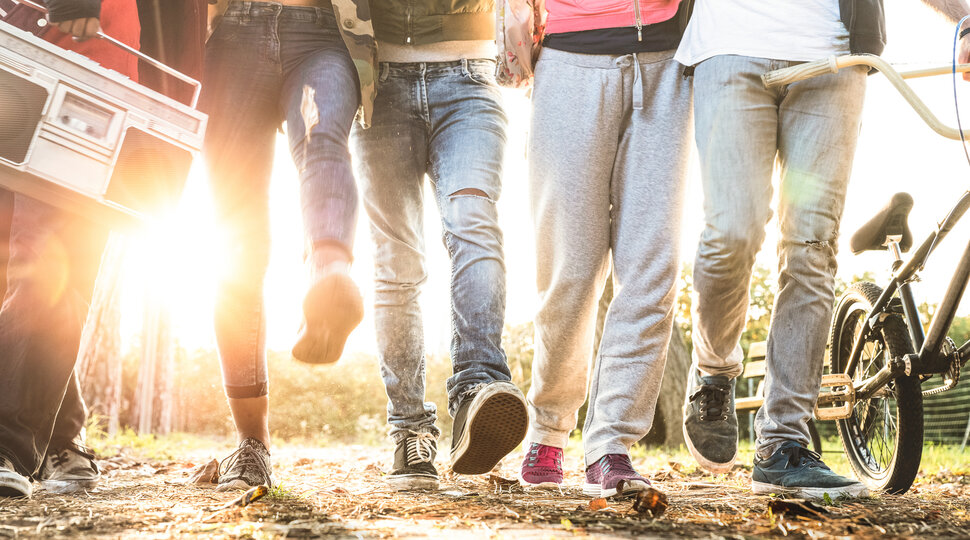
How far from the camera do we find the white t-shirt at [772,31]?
2389 millimetres

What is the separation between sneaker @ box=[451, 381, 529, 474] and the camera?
216 cm

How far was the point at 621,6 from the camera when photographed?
2.51 metres

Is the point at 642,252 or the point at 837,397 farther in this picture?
the point at 837,397

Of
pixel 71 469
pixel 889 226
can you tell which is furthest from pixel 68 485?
pixel 889 226

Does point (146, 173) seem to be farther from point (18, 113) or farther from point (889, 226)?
point (889, 226)

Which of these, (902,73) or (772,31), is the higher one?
(772,31)

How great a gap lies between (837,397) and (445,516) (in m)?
1.87

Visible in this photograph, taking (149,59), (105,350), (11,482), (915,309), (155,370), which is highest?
(155,370)

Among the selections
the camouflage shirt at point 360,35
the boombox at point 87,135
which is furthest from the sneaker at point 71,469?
the camouflage shirt at point 360,35

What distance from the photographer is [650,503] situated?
6.05ft

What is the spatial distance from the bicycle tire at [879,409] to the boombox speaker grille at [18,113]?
105 inches

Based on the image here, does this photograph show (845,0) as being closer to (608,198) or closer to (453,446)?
(608,198)

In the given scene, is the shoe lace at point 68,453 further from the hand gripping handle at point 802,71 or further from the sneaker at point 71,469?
the hand gripping handle at point 802,71

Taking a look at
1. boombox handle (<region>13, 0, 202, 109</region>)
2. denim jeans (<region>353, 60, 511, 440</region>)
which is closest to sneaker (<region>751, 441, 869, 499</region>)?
denim jeans (<region>353, 60, 511, 440</region>)
